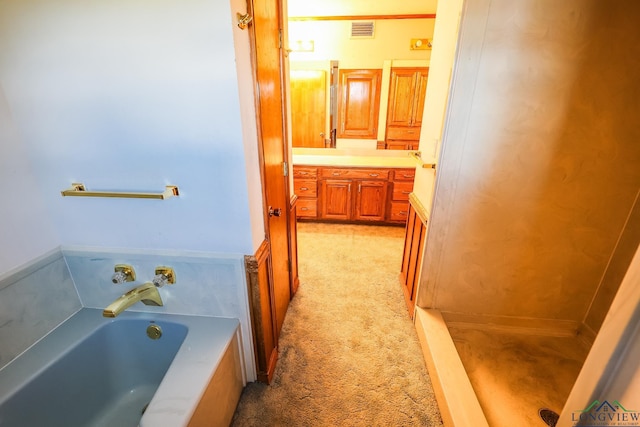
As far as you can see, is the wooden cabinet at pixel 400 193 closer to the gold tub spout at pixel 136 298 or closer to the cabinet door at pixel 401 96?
the cabinet door at pixel 401 96

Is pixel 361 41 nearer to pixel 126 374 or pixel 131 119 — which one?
pixel 131 119

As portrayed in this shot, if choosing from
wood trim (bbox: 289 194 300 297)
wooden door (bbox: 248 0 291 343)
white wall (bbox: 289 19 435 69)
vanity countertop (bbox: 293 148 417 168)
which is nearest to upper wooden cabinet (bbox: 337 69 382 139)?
white wall (bbox: 289 19 435 69)

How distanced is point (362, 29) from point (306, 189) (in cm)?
215

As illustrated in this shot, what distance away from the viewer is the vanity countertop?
3484 millimetres

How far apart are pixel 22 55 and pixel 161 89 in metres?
0.55

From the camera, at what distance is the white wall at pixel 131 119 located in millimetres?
991

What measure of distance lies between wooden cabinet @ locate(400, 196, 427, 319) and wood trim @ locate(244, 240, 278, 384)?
1.05 metres

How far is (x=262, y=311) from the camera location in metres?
1.39

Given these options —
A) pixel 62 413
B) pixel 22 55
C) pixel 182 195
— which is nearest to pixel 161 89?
pixel 182 195

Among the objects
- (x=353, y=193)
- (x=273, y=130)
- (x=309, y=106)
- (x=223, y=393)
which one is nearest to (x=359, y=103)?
(x=309, y=106)

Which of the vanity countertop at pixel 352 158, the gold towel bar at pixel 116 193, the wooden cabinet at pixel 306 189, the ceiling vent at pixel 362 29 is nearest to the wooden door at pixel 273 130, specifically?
the gold towel bar at pixel 116 193

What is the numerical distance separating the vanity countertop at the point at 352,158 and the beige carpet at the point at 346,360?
1316mm

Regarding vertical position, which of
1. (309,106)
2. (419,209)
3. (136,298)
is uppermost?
(309,106)

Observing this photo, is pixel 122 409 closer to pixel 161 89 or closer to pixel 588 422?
pixel 161 89
